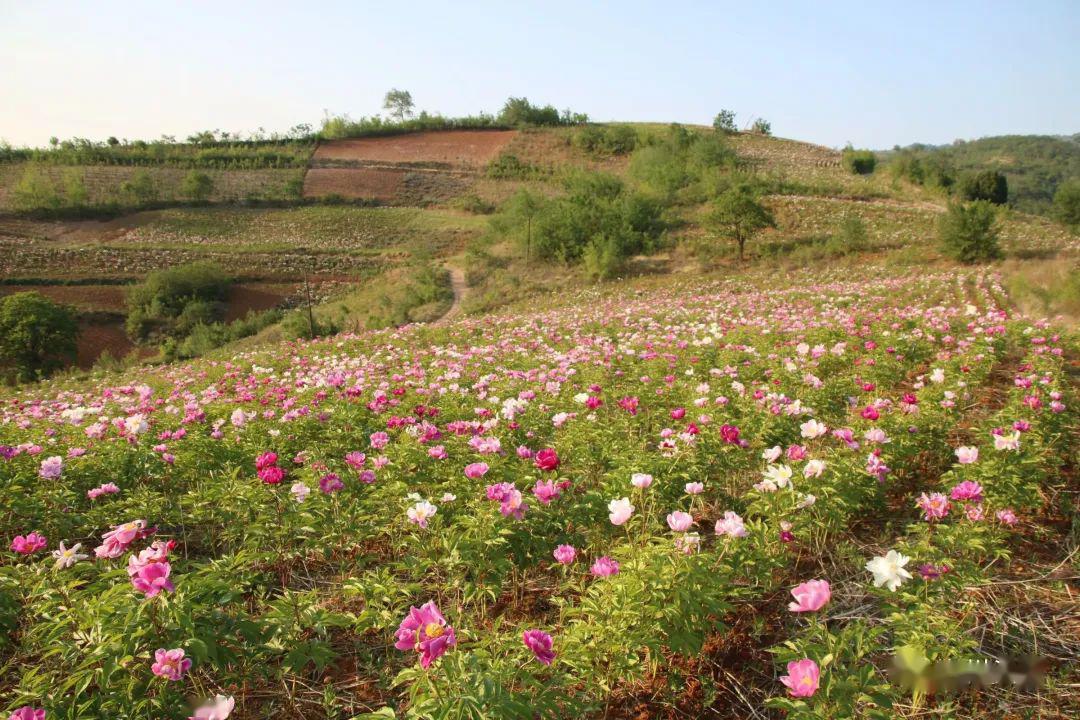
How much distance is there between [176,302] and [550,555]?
4412 centimetres

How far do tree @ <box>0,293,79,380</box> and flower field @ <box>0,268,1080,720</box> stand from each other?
3108cm

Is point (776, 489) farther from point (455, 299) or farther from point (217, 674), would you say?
point (455, 299)

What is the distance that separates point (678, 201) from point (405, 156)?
149 ft

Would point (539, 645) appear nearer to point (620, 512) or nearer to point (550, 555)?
point (620, 512)

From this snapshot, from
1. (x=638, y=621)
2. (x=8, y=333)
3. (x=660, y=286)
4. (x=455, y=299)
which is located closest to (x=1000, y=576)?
(x=638, y=621)

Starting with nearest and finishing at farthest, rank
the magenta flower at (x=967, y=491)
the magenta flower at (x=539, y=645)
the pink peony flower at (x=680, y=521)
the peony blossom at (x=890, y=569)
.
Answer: the magenta flower at (x=539, y=645), the peony blossom at (x=890, y=569), the pink peony flower at (x=680, y=521), the magenta flower at (x=967, y=491)

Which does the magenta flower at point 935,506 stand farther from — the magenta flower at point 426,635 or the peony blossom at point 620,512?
the magenta flower at point 426,635

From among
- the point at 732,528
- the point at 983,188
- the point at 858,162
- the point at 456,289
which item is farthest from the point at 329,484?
the point at 858,162

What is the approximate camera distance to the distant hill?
3907 inches

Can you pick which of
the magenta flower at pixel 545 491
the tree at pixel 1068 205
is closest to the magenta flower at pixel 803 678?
the magenta flower at pixel 545 491

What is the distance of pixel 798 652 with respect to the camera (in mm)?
1885

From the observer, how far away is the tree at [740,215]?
2788cm

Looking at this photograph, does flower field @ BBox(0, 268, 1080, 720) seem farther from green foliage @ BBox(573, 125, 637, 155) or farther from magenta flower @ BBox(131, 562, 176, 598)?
green foliage @ BBox(573, 125, 637, 155)

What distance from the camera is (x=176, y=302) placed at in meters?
38.3
